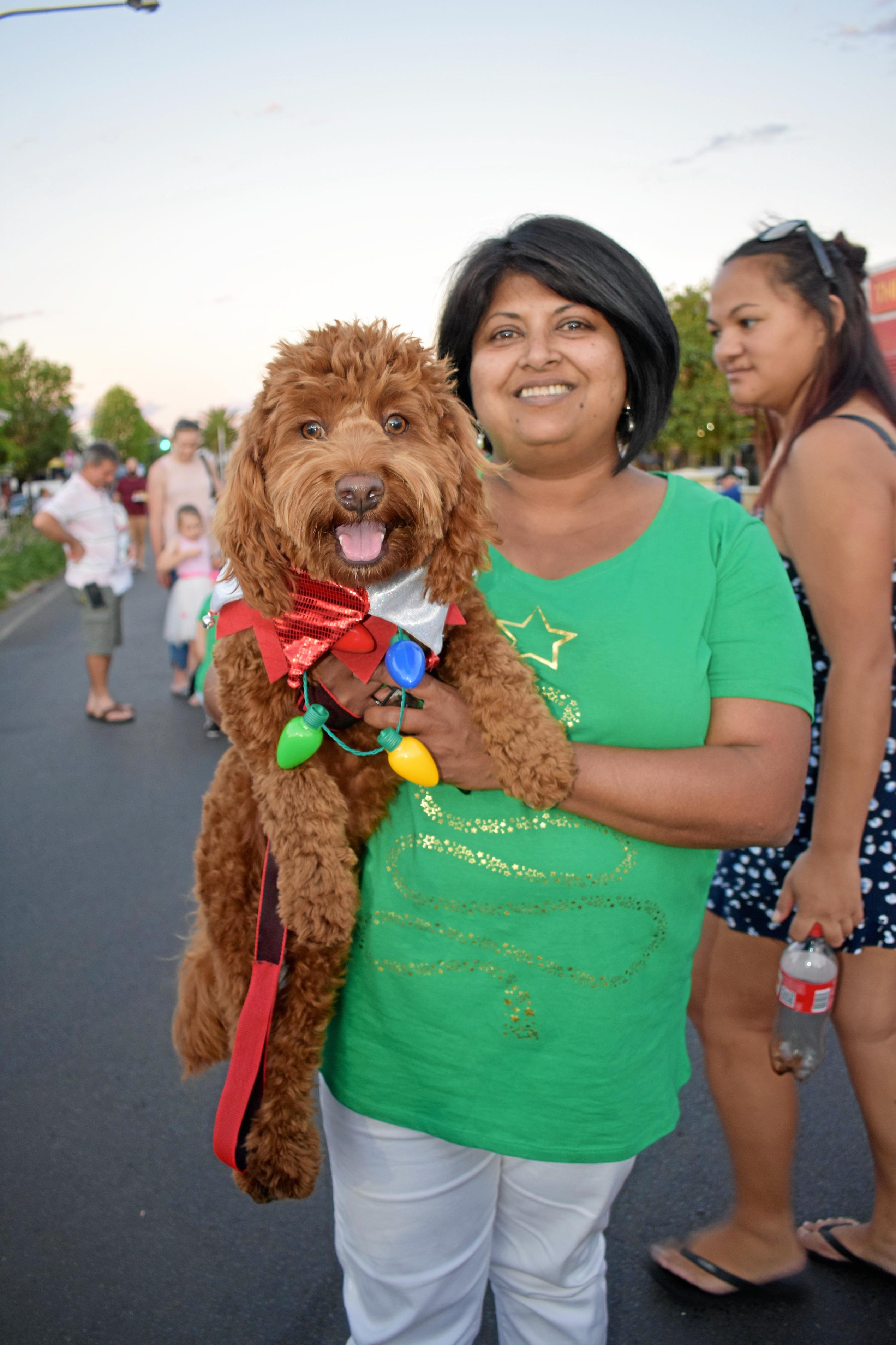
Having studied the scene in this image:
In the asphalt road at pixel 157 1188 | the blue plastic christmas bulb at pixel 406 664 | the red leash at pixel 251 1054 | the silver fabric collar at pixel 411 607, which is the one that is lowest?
the asphalt road at pixel 157 1188

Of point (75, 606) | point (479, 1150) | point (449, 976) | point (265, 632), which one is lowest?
point (75, 606)

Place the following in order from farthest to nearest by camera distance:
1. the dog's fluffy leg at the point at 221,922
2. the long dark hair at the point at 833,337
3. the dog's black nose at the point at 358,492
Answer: the long dark hair at the point at 833,337 → the dog's fluffy leg at the point at 221,922 → the dog's black nose at the point at 358,492

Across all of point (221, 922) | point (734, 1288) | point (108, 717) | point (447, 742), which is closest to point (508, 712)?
point (447, 742)

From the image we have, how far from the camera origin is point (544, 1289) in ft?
6.13

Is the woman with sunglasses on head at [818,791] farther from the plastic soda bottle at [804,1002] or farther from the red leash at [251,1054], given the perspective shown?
the red leash at [251,1054]

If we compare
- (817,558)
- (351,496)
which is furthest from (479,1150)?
(817,558)

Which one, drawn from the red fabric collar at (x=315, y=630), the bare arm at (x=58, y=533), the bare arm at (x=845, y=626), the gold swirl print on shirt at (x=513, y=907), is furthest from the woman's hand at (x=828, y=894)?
the bare arm at (x=58, y=533)

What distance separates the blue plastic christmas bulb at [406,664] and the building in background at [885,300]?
15.8 metres

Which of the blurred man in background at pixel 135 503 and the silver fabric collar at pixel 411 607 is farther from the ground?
the silver fabric collar at pixel 411 607

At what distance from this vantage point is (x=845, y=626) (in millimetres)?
2260

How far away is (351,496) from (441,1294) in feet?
4.87

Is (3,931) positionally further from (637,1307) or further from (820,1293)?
(820,1293)

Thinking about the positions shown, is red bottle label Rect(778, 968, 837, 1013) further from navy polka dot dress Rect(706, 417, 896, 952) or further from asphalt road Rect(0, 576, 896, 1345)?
asphalt road Rect(0, 576, 896, 1345)

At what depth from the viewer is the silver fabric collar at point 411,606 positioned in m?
1.79
